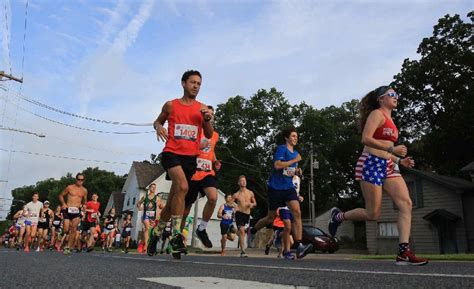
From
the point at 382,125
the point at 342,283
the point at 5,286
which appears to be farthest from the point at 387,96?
the point at 5,286

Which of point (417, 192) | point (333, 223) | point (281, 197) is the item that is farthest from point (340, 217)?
point (417, 192)

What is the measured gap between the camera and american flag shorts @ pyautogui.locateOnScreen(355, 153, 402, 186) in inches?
213

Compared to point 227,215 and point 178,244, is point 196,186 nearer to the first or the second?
point 178,244

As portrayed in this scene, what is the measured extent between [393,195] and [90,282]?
386 cm

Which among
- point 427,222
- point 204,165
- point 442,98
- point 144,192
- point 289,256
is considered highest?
point 442,98

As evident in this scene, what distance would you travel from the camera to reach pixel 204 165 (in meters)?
7.41

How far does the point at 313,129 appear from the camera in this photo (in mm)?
46781

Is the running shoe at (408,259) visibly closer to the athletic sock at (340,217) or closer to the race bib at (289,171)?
the athletic sock at (340,217)

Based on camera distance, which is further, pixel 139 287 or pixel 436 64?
pixel 436 64

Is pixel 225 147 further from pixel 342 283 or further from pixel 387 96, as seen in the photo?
pixel 342 283

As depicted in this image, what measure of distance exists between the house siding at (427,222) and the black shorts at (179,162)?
23.9 m

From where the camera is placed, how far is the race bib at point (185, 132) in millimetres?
5899

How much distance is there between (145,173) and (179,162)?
1786 inches

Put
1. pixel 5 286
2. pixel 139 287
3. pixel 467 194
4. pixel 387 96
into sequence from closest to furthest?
pixel 139 287, pixel 5 286, pixel 387 96, pixel 467 194
